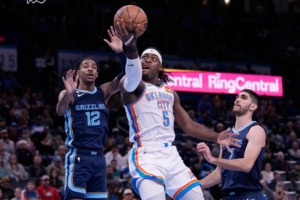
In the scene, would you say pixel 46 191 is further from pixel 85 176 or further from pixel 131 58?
pixel 131 58

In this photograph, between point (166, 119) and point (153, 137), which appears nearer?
point (153, 137)

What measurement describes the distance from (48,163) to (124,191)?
2579 mm

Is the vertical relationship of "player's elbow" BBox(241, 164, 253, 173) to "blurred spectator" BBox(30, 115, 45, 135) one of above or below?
below

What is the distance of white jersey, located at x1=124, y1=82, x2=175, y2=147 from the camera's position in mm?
7270

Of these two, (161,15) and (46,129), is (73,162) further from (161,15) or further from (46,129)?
(161,15)

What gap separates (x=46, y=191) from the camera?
1358 centimetres

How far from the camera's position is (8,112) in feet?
57.5

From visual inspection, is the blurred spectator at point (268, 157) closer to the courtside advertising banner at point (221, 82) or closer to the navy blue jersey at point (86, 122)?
the courtside advertising banner at point (221, 82)

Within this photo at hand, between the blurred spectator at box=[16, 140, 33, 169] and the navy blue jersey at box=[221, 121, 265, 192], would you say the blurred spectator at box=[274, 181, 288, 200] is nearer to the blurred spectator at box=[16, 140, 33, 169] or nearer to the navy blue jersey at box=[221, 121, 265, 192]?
the blurred spectator at box=[16, 140, 33, 169]

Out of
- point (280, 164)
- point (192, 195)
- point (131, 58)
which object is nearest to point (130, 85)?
point (131, 58)

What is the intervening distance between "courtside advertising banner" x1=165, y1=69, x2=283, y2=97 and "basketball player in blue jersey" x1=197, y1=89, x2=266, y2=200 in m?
16.1

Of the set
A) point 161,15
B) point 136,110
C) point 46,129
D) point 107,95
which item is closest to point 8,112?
point 46,129

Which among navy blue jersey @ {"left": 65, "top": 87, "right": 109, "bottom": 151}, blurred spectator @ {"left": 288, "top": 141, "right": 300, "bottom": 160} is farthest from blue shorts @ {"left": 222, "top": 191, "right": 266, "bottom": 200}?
blurred spectator @ {"left": 288, "top": 141, "right": 300, "bottom": 160}

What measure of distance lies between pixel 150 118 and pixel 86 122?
1095 mm
